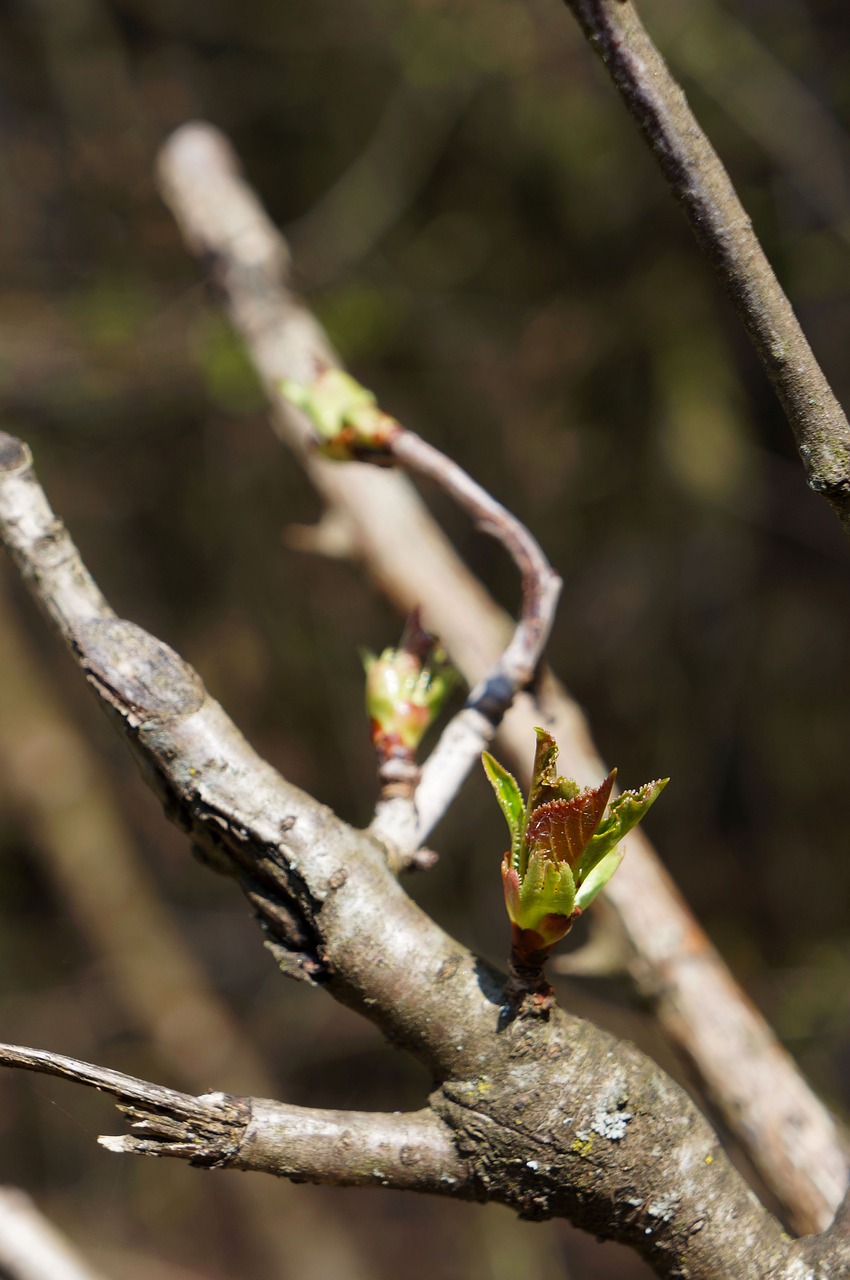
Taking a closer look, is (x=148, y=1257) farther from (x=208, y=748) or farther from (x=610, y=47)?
(x=610, y=47)

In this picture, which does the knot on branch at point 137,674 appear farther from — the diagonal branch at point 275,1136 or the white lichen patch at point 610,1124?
the white lichen patch at point 610,1124

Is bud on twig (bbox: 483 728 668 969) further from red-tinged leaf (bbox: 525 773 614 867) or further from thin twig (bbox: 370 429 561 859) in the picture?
thin twig (bbox: 370 429 561 859)

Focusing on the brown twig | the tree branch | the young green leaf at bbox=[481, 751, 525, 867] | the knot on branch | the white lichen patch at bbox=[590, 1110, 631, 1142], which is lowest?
the brown twig

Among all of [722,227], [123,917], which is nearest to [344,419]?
[722,227]

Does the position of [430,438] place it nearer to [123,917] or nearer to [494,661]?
[494,661]

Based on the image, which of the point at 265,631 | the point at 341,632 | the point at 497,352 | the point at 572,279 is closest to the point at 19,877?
the point at 265,631

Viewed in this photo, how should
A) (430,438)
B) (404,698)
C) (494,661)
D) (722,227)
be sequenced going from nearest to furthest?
(722,227) < (404,698) < (494,661) < (430,438)

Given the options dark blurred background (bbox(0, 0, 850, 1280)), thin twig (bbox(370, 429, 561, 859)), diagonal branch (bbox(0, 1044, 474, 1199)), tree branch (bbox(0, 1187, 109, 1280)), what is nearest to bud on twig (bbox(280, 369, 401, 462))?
thin twig (bbox(370, 429, 561, 859))
